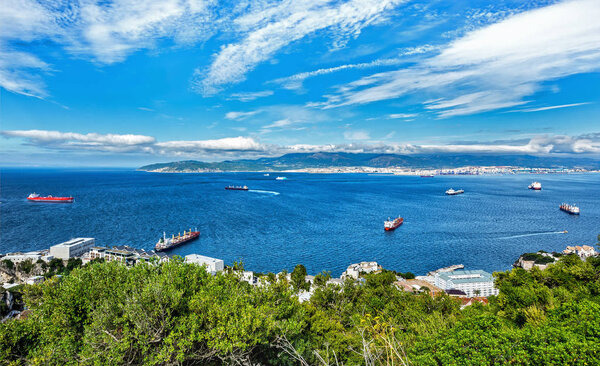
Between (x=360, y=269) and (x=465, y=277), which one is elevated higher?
(x=360, y=269)

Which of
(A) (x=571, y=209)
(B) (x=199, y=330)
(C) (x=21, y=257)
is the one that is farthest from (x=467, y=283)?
(A) (x=571, y=209)

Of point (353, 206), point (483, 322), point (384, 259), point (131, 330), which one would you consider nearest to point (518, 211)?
point (353, 206)

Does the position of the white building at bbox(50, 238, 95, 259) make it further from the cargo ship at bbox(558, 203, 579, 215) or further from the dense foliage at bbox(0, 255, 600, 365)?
the cargo ship at bbox(558, 203, 579, 215)

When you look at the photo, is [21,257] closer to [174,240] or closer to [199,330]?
[174,240]

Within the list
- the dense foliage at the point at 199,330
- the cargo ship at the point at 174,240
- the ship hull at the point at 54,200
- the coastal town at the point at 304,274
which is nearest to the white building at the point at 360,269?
the coastal town at the point at 304,274

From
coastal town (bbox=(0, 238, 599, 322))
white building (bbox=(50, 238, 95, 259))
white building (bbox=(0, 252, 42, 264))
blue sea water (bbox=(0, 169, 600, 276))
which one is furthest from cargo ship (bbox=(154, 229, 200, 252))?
white building (bbox=(0, 252, 42, 264))

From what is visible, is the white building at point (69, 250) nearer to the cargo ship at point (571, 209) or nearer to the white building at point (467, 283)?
the white building at point (467, 283)

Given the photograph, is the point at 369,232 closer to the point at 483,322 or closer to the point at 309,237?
the point at 309,237
